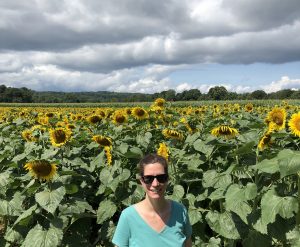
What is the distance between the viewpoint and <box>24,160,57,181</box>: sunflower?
454cm

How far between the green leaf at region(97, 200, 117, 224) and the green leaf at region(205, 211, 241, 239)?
3.59 feet

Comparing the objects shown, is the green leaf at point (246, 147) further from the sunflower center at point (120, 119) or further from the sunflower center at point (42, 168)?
the sunflower center at point (120, 119)

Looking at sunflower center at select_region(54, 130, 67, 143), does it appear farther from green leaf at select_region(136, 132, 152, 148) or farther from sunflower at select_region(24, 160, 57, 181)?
sunflower at select_region(24, 160, 57, 181)

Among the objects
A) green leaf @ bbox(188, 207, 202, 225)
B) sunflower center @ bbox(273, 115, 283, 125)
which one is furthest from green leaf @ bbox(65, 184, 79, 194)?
sunflower center @ bbox(273, 115, 283, 125)

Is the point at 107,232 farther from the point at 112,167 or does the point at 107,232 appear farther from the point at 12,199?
the point at 12,199

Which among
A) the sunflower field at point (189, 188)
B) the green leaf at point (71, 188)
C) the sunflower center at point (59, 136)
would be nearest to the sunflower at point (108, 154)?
the sunflower field at point (189, 188)

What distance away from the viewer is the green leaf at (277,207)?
3.59 m

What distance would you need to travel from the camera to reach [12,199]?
491 centimetres

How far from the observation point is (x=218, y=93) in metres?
62.6

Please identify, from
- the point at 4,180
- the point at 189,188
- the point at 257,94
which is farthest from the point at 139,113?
the point at 257,94

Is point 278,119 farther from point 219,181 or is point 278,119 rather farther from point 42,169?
point 42,169

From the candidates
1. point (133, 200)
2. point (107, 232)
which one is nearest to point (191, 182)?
point (133, 200)

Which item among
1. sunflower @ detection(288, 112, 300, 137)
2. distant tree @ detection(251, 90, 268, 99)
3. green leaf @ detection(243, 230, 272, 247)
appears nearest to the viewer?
green leaf @ detection(243, 230, 272, 247)

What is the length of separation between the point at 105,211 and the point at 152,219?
5.90 ft
